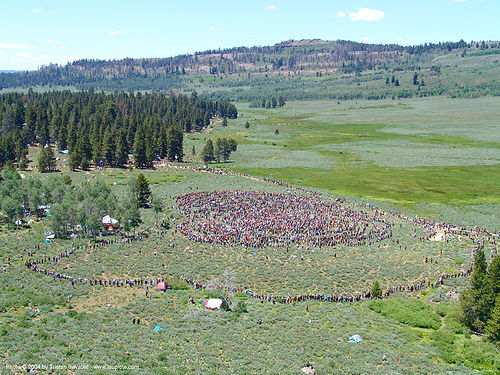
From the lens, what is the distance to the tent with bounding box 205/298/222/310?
4056 cm

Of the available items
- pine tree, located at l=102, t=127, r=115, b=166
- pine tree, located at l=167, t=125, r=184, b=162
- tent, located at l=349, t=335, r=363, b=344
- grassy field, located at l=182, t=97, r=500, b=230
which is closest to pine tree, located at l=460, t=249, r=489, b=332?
tent, located at l=349, t=335, r=363, b=344

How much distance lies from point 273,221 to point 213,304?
29410 millimetres

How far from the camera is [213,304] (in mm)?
40781

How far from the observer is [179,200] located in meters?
82.1

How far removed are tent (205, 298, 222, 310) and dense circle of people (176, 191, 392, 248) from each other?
18.0 m

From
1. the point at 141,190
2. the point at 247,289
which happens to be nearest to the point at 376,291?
the point at 247,289

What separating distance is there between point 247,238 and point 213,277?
12.9m

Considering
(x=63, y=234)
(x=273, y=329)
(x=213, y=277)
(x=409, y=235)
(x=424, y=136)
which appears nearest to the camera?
(x=273, y=329)

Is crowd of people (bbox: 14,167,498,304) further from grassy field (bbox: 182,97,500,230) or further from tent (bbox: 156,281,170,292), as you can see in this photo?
grassy field (bbox: 182,97,500,230)

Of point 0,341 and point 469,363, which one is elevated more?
point 0,341

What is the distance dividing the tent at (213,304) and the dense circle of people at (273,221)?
708 inches

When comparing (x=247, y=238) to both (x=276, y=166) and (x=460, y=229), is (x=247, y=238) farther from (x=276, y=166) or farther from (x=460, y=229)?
(x=276, y=166)

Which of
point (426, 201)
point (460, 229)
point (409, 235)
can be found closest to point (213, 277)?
point (409, 235)

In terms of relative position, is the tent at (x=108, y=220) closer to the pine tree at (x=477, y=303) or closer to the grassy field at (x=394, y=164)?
the pine tree at (x=477, y=303)
